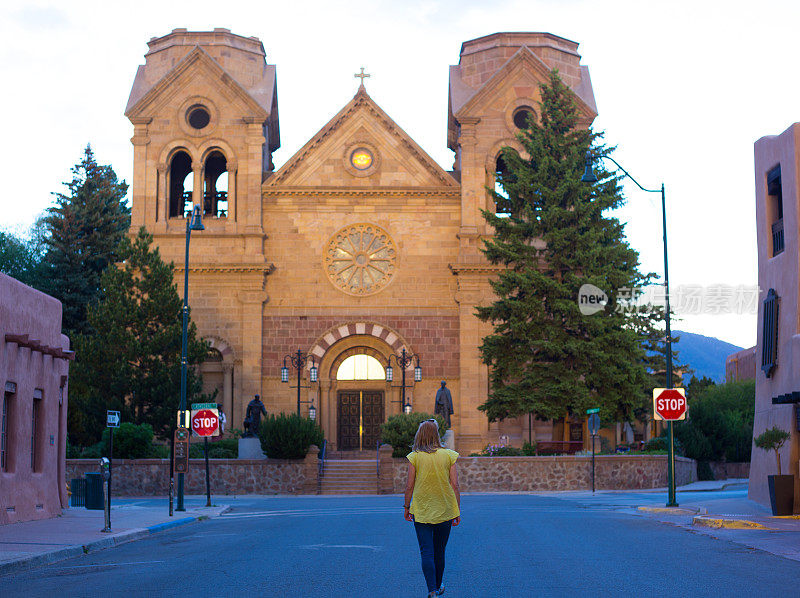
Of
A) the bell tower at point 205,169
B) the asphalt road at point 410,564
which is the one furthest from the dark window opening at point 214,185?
the asphalt road at point 410,564

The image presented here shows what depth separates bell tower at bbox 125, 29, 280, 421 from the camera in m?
46.0

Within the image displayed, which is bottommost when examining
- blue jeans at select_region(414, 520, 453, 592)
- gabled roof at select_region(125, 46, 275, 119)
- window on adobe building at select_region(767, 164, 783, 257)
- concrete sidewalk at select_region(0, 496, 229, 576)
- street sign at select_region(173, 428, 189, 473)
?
concrete sidewalk at select_region(0, 496, 229, 576)

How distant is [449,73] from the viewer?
5034 centimetres

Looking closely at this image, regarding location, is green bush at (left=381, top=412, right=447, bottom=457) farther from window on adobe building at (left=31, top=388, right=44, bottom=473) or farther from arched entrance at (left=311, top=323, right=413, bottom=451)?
window on adobe building at (left=31, top=388, right=44, bottom=473)

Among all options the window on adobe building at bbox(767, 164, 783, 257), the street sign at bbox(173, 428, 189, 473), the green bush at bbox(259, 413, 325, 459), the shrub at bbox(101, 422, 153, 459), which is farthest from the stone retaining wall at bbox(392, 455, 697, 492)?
the window on adobe building at bbox(767, 164, 783, 257)

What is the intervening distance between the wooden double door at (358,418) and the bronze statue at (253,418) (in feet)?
23.3

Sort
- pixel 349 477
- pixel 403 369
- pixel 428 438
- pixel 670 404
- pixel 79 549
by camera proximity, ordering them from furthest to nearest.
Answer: pixel 403 369 < pixel 349 477 < pixel 670 404 < pixel 79 549 < pixel 428 438

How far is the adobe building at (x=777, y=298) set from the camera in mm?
23703

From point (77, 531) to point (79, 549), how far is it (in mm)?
3489

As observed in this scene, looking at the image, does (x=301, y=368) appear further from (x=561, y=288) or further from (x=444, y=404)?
(x=561, y=288)

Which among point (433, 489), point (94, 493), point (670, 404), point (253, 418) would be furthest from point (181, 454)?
point (433, 489)

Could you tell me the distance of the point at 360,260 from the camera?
1860 inches

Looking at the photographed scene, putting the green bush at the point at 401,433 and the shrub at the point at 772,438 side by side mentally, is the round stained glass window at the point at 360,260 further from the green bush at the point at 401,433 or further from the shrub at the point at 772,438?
the shrub at the point at 772,438

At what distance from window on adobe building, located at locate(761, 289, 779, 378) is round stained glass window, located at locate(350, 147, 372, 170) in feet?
79.8
